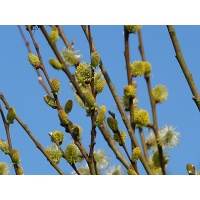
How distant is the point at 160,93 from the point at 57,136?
290 millimetres

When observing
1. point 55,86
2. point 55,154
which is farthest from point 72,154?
point 55,86

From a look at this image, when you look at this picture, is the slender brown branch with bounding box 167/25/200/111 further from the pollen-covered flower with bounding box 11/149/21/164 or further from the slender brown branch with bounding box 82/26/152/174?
the pollen-covered flower with bounding box 11/149/21/164

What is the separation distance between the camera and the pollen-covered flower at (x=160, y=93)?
0.94 metres

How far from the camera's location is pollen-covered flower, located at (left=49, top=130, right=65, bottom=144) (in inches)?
30.9

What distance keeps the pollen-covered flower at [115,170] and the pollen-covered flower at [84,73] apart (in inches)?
8.4

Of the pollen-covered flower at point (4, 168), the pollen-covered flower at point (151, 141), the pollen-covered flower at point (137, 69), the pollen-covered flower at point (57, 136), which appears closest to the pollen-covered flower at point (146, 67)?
the pollen-covered flower at point (137, 69)

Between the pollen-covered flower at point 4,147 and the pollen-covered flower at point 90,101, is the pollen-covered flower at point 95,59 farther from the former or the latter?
the pollen-covered flower at point 4,147
